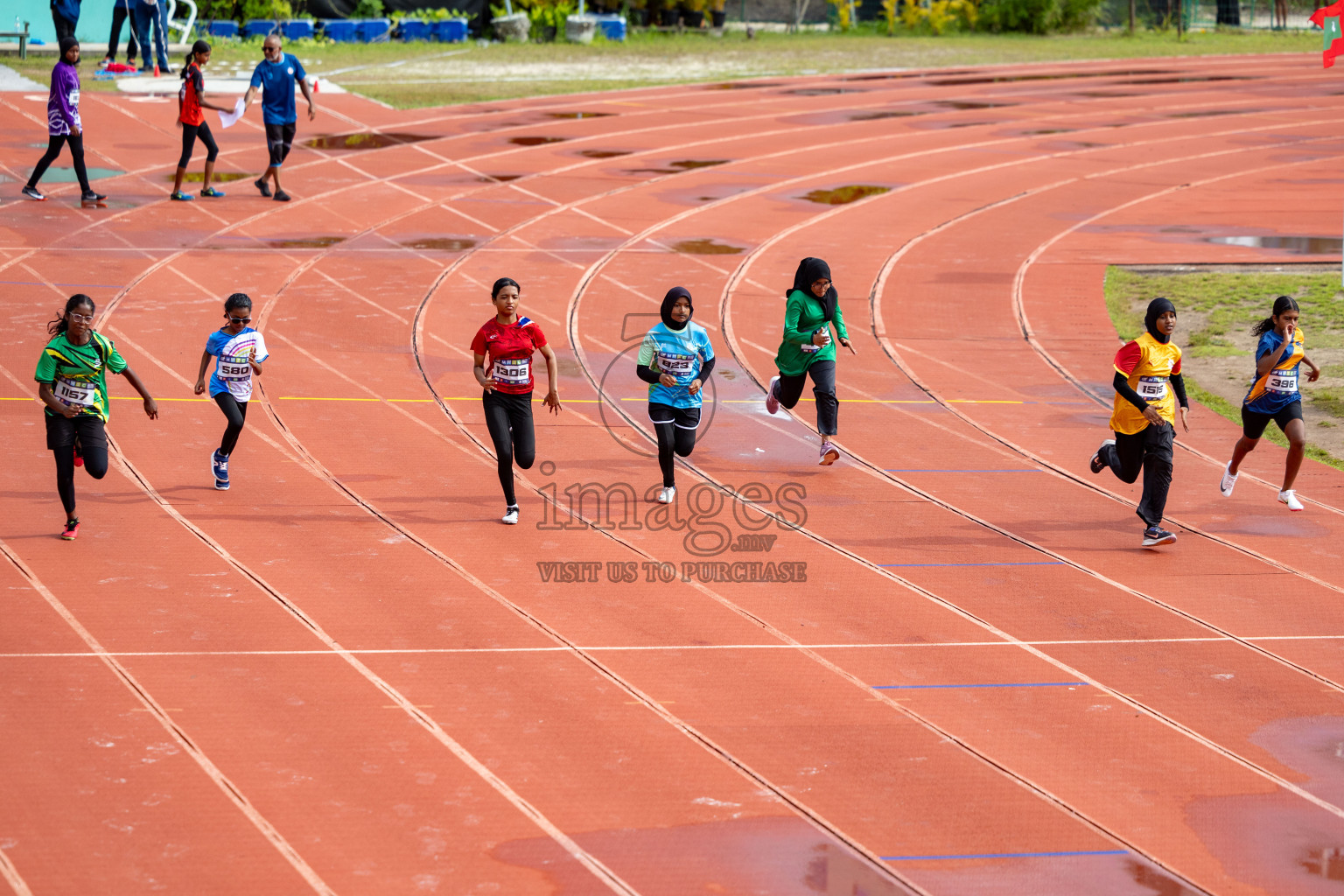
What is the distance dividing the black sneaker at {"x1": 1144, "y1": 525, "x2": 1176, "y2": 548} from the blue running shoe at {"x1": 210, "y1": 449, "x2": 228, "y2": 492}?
6671mm

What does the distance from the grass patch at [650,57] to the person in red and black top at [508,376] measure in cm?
1869

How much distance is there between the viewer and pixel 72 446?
9070 mm

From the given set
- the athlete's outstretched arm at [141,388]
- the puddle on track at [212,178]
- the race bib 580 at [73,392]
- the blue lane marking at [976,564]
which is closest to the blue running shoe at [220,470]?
the athlete's outstretched arm at [141,388]

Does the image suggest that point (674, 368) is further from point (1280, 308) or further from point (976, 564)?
point (1280, 308)

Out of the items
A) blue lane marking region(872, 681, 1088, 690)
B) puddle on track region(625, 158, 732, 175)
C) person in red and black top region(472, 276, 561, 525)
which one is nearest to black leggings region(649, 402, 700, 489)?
person in red and black top region(472, 276, 561, 525)

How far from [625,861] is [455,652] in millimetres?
2263

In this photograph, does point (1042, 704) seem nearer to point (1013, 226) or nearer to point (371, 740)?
point (371, 740)

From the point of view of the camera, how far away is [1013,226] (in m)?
20.2

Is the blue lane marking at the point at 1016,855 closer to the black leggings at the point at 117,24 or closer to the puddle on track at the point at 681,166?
the puddle on track at the point at 681,166

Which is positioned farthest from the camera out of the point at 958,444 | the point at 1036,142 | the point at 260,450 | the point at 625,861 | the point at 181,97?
the point at 1036,142

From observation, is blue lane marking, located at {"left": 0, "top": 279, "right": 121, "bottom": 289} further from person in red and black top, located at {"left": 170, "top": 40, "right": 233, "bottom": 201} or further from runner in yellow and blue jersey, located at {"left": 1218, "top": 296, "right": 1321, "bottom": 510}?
runner in yellow and blue jersey, located at {"left": 1218, "top": 296, "right": 1321, "bottom": 510}

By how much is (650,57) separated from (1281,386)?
91.0 ft

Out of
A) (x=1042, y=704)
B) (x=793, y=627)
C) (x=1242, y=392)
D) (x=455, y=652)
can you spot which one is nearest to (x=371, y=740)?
(x=455, y=652)

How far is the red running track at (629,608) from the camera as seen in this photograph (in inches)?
245
